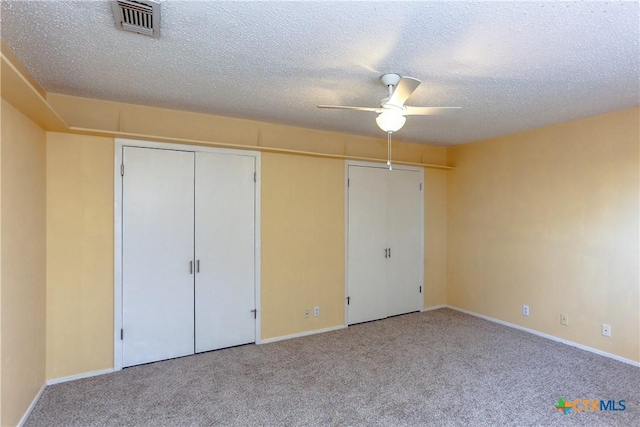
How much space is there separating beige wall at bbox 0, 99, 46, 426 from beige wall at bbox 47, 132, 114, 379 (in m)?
0.10

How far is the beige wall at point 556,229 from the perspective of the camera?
3.25 m

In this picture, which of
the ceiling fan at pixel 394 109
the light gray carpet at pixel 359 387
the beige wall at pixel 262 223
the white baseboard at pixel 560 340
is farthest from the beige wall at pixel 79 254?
the white baseboard at pixel 560 340

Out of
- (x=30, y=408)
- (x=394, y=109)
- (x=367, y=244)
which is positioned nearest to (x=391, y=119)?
(x=394, y=109)

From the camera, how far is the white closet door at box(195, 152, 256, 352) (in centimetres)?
345

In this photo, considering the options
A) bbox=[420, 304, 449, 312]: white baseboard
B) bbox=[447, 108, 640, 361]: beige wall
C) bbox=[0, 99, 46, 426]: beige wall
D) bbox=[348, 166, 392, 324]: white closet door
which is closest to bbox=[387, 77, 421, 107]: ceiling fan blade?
bbox=[348, 166, 392, 324]: white closet door

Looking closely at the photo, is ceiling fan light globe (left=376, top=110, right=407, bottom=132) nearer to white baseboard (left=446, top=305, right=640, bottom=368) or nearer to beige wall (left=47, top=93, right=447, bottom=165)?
beige wall (left=47, top=93, right=447, bottom=165)

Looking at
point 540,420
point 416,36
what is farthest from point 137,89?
point 540,420

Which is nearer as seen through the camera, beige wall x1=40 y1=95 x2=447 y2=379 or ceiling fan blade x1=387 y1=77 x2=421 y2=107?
ceiling fan blade x1=387 y1=77 x2=421 y2=107

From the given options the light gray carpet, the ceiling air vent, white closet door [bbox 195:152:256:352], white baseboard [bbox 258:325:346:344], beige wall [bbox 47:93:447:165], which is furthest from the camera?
white baseboard [bbox 258:325:346:344]

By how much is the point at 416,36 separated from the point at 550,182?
2938 millimetres

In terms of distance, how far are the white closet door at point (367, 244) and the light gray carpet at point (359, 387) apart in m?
0.72

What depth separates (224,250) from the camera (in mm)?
3553

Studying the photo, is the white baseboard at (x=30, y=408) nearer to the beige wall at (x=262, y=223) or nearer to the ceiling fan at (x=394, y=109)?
the beige wall at (x=262, y=223)

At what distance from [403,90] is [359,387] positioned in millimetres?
2304
